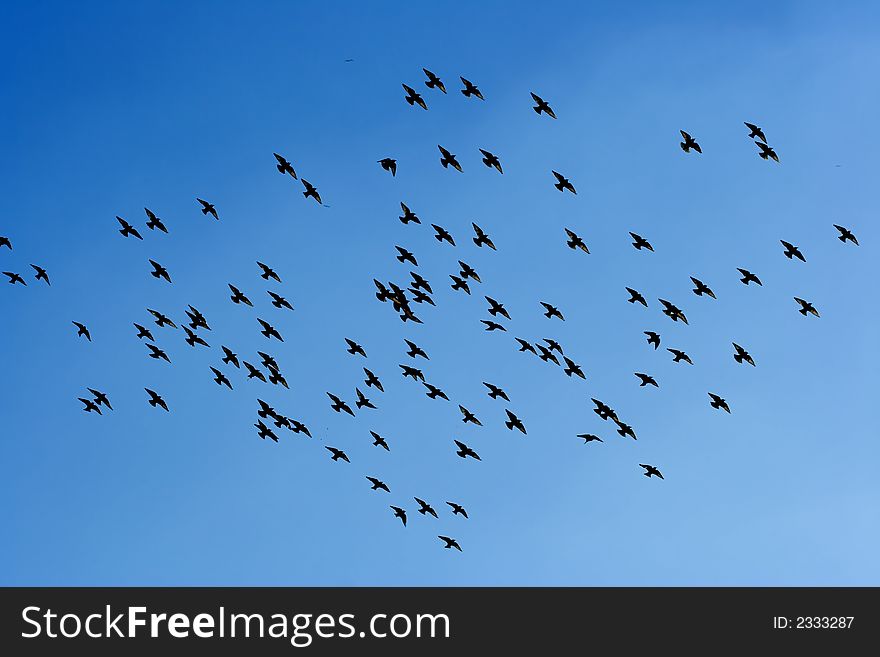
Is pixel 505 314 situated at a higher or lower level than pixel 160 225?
lower

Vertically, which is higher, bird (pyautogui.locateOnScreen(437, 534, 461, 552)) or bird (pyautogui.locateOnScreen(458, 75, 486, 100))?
bird (pyautogui.locateOnScreen(458, 75, 486, 100))

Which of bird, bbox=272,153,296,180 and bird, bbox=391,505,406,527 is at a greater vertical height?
bird, bbox=272,153,296,180

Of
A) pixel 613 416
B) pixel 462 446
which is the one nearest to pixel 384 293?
pixel 462 446

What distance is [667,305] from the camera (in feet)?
261

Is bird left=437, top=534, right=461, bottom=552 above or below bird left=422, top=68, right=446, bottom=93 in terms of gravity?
below

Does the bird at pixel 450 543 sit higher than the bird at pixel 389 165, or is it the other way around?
the bird at pixel 389 165

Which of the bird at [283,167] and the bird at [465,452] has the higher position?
the bird at [283,167]

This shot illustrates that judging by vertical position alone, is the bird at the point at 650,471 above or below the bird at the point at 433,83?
below

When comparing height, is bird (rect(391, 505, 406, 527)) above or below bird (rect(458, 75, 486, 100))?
below
